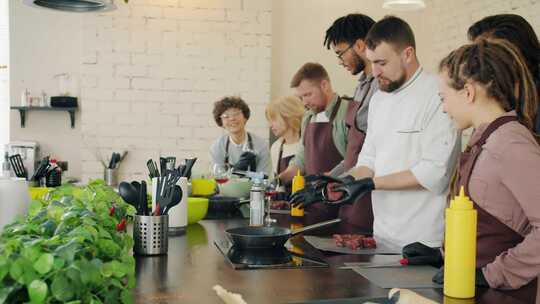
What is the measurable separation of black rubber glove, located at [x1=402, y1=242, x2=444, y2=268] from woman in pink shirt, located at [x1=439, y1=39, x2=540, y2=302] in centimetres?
14

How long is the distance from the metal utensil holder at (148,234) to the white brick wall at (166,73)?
12.6ft

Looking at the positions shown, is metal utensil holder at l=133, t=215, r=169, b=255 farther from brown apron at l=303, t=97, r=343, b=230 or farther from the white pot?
brown apron at l=303, t=97, r=343, b=230

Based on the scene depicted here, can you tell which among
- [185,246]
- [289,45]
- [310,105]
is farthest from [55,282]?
[289,45]

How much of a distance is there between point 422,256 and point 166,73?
4262 mm

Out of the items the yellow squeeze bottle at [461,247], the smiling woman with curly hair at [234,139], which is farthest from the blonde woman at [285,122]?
the yellow squeeze bottle at [461,247]

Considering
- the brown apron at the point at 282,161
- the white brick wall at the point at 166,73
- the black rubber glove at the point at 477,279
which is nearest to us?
the black rubber glove at the point at 477,279

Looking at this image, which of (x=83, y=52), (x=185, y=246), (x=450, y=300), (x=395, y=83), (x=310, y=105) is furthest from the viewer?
(x=83, y=52)

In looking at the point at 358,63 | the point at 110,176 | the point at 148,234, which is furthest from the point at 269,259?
the point at 110,176

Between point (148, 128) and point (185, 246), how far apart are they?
3697 mm

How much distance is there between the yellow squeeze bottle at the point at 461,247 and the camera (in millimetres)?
1470

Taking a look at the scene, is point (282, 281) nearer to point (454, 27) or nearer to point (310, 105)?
point (310, 105)

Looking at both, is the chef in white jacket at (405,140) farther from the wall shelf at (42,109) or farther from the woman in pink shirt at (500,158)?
the wall shelf at (42,109)

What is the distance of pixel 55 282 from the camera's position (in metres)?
0.81

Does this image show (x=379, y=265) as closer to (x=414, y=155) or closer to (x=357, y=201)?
(x=414, y=155)
